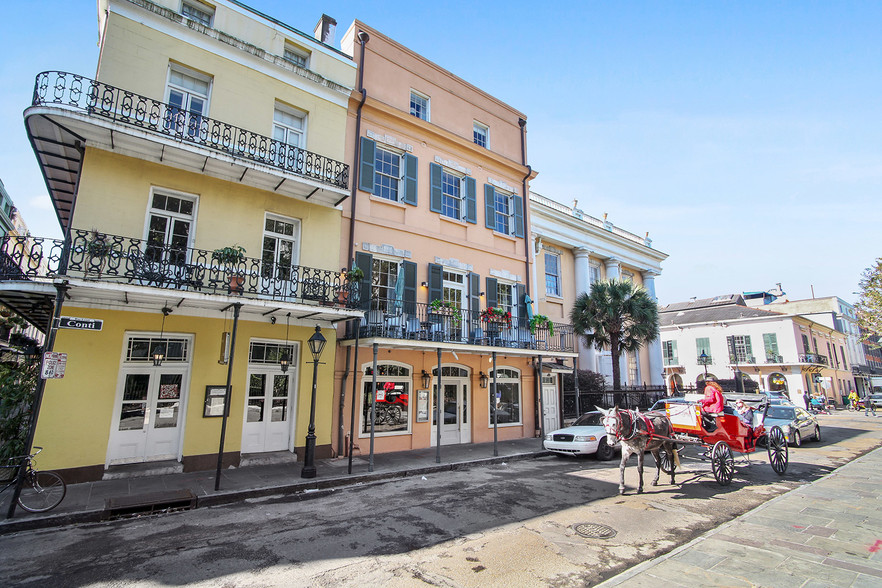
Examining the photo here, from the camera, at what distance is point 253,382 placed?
→ 11.2 m

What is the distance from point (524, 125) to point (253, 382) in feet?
51.6

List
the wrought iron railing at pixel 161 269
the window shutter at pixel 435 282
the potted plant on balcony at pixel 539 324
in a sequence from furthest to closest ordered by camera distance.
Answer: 1. the potted plant on balcony at pixel 539 324
2. the window shutter at pixel 435 282
3. the wrought iron railing at pixel 161 269

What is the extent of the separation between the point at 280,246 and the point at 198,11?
6.67m

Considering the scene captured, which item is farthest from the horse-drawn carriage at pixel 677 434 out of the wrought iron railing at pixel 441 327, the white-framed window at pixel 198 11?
the white-framed window at pixel 198 11

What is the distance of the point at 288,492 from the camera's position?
8.76m

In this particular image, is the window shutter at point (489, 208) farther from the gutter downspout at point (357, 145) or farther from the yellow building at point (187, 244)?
the yellow building at point (187, 244)

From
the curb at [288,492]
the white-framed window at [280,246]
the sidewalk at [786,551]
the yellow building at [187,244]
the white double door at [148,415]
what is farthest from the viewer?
the white-framed window at [280,246]

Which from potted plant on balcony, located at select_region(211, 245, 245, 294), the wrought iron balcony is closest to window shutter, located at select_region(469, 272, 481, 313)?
potted plant on balcony, located at select_region(211, 245, 245, 294)

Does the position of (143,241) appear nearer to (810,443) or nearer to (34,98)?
(34,98)

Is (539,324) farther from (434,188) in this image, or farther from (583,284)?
(583,284)

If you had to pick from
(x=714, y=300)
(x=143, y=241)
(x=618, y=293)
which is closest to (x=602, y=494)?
(x=143, y=241)

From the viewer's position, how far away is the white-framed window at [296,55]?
42.5 feet

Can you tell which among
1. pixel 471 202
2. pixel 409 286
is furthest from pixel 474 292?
pixel 471 202

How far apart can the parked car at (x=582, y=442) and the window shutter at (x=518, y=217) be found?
8375 mm
